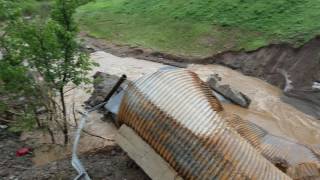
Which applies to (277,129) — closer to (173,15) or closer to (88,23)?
(173,15)

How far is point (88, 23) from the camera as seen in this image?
24672 millimetres

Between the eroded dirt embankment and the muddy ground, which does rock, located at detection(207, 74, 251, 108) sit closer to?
the eroded dirt embankment

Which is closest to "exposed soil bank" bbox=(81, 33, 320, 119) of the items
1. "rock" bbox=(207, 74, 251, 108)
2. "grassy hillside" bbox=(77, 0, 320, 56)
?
"grassy hillside" bbox=(77, 0, 320, 56)

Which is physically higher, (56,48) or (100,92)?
(56,48)

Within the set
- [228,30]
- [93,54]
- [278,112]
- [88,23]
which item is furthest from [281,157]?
[88,23]

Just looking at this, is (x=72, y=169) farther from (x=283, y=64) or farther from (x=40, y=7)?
(x=283, y=64)

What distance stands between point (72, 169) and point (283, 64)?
32.5 feet

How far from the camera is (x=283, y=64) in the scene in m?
17.0

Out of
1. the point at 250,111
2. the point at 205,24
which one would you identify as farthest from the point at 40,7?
the point at 205,24

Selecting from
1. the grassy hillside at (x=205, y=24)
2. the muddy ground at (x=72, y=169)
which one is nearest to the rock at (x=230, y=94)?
the grassy hillside at (x=205, y=24)

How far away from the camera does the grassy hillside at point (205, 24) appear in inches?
738

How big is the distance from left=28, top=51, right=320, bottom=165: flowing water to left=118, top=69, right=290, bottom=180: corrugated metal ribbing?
2744 mm

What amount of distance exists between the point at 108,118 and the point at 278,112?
5665 mm

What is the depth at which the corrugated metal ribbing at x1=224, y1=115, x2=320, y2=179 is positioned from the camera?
9625 mm
